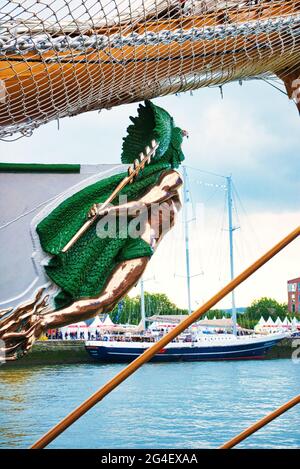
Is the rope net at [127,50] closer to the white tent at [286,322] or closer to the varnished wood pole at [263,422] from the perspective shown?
the varnished wood pole at [263,422]

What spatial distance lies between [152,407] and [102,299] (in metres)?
6.06

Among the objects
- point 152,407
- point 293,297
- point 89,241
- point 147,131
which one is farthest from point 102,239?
point 293,297

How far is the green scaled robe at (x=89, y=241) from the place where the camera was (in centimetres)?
210

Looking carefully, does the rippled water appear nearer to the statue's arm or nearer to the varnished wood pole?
the statue's arm

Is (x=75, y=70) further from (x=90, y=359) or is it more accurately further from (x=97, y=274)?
(x=90, y=359)

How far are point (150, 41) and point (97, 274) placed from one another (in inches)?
23.4

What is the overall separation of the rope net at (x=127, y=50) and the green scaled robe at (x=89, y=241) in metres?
0.15

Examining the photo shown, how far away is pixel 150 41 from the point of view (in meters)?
2.02

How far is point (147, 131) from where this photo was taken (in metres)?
2.22

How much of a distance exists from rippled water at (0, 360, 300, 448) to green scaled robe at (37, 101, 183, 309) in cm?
189

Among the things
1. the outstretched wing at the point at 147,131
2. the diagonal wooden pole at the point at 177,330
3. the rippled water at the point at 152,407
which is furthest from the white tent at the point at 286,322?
the diagonal wooden pole at the point at 177,330

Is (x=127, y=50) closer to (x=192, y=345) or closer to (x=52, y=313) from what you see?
(x=52, y=313)

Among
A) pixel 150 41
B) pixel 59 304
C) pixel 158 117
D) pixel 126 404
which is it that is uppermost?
pixel 150 41
